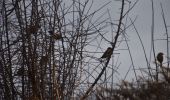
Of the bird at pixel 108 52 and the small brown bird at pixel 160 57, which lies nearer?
the bird at pixel 108 52

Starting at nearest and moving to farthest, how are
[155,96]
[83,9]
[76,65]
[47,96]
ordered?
1. [155,96]
2. [47,96]
3. [76,65]
4. [83,9]

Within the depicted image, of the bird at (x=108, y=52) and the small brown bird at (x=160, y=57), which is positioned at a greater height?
the bird at (x=108, y=52)

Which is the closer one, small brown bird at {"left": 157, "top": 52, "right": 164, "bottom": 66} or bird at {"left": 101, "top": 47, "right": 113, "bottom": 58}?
bird at {"left": 101, "top": 47, "right": 113, "bottom": 58}

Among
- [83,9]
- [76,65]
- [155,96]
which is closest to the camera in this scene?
[155,96]

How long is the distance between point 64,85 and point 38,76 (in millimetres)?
280

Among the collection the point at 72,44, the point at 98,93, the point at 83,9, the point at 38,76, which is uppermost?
the point at 83,9

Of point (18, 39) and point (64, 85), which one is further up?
point (18, 39)

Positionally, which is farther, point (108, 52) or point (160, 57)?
point (160, 57)

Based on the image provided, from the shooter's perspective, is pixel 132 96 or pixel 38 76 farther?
pixel 132 96

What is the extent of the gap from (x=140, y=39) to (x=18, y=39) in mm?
1205

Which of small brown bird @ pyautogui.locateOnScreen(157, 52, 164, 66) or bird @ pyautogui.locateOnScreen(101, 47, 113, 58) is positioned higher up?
bird @ pyautogui.locateOnScreen(101, 47, 113, 58)

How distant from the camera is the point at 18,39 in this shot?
2984 millimetres

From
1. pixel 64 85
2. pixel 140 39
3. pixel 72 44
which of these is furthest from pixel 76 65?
pixel 140 39

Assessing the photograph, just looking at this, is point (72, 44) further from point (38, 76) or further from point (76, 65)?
point (38, 76)
